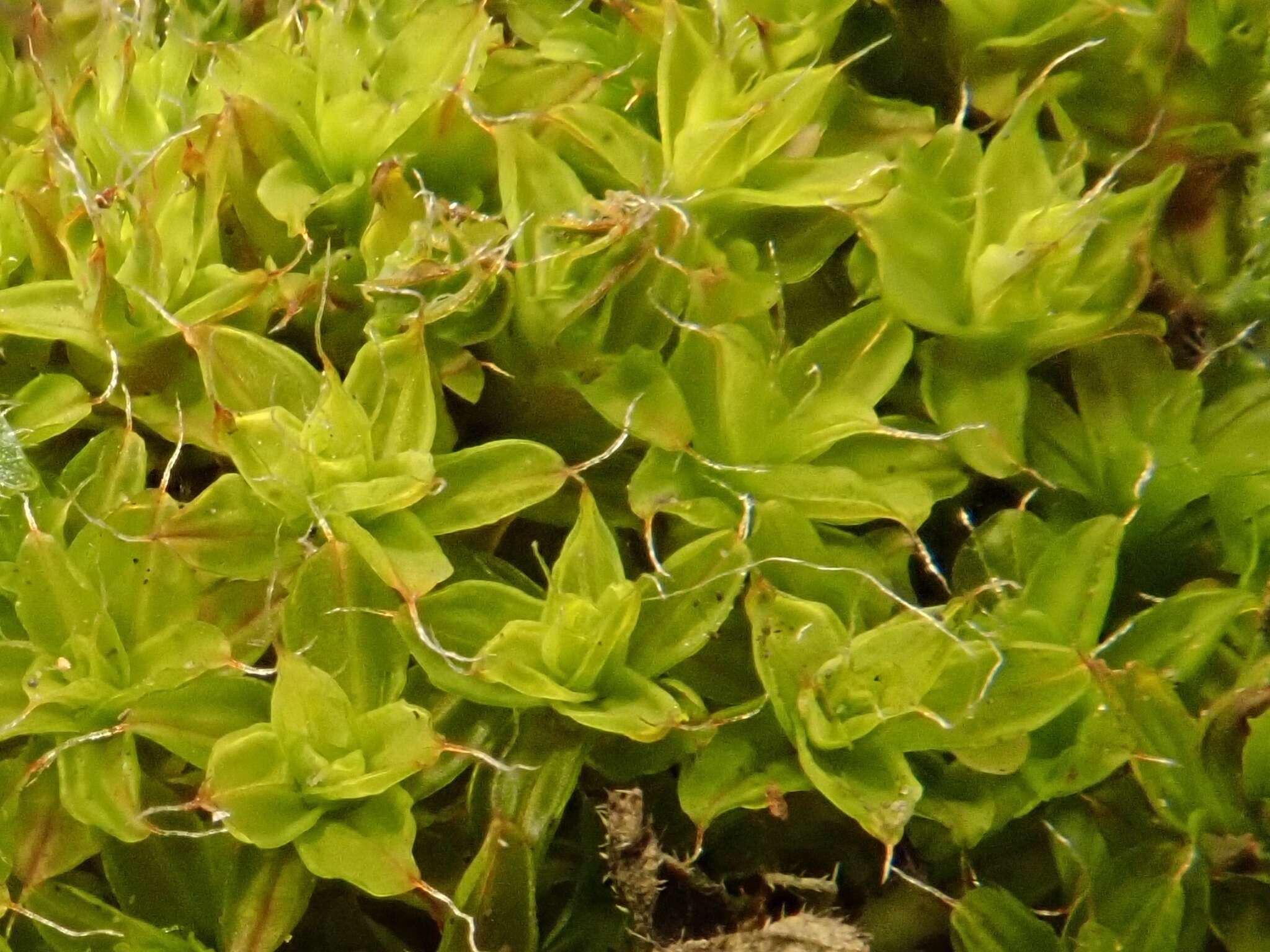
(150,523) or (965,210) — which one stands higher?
(965,210)

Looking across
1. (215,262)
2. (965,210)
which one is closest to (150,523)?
(215,262)

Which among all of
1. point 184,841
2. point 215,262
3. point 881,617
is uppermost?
point 215,262

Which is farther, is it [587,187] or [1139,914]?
[587,187]

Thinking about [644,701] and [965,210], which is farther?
[965,210]

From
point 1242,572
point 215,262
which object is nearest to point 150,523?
point 215,262

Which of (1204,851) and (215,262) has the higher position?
(215,262)

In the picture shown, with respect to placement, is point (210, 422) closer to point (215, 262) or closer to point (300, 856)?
point (215, 262)

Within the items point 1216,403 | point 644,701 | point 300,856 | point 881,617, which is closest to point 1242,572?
point 1216,403

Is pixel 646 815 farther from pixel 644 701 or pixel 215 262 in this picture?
pixel 215 262
